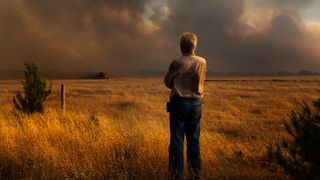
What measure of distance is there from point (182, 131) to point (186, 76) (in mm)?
753

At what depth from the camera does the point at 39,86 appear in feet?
42.2

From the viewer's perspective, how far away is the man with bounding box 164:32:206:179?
5484mm

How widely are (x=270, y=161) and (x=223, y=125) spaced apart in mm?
7404

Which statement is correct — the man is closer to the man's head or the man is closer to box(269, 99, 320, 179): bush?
the man's head

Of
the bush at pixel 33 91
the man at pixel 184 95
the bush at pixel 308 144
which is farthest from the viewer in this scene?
the bush at pixel 33 91

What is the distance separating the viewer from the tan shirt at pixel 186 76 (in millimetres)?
5484

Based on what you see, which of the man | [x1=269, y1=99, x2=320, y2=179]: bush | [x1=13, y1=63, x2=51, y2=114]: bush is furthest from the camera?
[x1=13, y1=63, x2=51, y2=114]: bush

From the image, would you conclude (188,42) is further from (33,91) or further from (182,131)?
→ (33,91)

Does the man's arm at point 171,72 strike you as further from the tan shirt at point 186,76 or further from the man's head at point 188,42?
the man's head at point 188,42

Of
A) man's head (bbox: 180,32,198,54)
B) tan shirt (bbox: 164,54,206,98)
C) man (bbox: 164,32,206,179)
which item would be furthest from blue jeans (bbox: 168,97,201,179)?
man's head (bbox: 180,32,198,54)

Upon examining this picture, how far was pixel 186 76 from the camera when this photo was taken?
551 cm

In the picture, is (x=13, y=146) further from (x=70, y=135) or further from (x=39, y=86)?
(x=39, y=86)

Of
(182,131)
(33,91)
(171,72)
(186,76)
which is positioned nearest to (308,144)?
(182,131)

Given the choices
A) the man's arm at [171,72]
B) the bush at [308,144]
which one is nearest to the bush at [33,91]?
the man's arm at [171,72]
